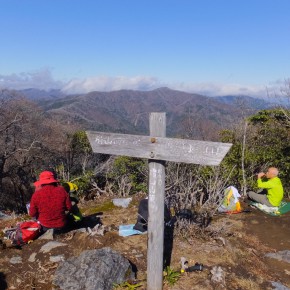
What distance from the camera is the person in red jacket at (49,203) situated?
552 cm

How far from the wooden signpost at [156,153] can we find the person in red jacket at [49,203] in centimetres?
183

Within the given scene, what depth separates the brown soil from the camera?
14.5 feet

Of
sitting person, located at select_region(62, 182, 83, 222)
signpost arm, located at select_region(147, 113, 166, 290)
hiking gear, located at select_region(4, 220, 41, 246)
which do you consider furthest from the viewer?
sitting person, located at select_region(62, 182, 83, 222)

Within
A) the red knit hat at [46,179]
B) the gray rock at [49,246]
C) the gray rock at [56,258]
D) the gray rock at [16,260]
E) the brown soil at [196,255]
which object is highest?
the red knit hat at [46,179]

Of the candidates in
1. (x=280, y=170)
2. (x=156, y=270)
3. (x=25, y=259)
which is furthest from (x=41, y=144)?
(x=156, y=270)

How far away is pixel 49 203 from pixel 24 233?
0.58m

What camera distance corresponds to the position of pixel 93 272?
4.20 meters

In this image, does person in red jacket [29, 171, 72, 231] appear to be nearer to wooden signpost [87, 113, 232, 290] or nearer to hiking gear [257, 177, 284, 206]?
wooden signpost [87, 113, 232, 290]

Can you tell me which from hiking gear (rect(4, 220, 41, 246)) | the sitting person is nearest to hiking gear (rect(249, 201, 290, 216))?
the sitting person

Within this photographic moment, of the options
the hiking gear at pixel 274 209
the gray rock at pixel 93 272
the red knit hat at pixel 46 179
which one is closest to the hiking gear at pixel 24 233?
the red knit hat at pixel 46 179

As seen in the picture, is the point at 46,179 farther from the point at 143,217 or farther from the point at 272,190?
the point at 272,190

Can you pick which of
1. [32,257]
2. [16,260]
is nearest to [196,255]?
[32,257]

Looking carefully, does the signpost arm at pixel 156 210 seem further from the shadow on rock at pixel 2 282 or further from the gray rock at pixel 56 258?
the shadow on rock at pixel 2 282

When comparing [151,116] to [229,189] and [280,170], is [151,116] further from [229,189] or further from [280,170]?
[280,170]
